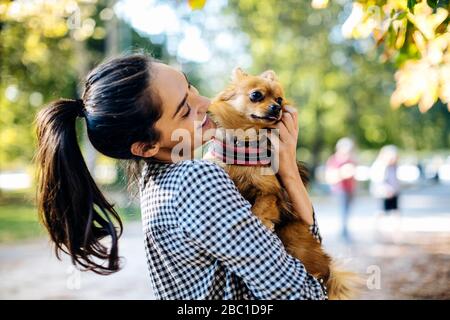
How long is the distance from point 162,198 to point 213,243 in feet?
0.69

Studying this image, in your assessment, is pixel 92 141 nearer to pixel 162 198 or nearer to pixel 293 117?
pixel 162 198

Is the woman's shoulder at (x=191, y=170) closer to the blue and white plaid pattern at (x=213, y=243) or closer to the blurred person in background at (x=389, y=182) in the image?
the blue and white plaid pattern at (x=213, y=243)

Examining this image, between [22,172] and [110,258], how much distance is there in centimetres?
3660

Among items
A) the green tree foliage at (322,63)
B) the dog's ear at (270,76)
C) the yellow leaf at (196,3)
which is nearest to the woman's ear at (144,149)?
the yellow leaf at (196,3)

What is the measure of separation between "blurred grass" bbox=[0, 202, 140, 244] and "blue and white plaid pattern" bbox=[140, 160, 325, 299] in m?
7.39

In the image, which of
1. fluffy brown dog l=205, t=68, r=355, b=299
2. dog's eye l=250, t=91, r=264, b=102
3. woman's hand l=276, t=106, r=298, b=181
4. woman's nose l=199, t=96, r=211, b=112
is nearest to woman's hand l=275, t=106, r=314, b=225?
woman's hand l=276, t=106, r=298, b=181

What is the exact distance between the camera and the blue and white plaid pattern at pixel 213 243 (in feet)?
4.69

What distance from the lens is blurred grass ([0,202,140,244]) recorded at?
11250 millimetres

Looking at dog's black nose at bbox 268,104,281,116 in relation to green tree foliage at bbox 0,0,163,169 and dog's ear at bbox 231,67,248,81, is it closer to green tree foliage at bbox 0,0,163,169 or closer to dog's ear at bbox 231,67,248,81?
dog's ear at bbox 231,67,248,81

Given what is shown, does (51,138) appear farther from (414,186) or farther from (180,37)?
(414,186)

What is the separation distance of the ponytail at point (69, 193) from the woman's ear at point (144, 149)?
16 centimetres

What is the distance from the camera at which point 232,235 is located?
143 centimetres

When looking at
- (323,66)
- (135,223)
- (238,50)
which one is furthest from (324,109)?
(135,223)

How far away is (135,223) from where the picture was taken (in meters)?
12.9
